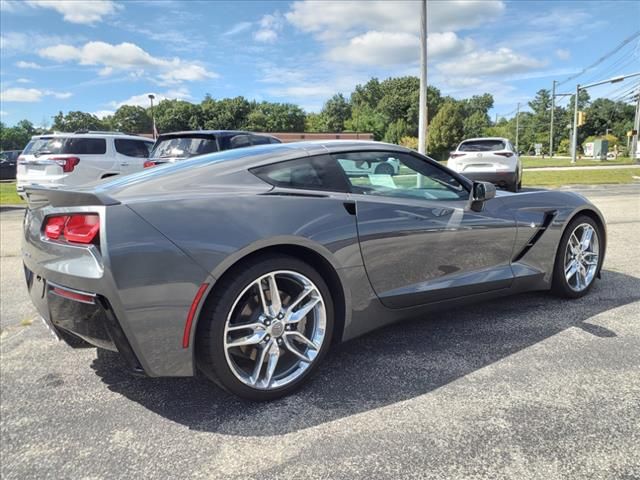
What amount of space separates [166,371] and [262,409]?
1.79 feet

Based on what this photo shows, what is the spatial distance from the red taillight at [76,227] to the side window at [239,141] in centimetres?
669

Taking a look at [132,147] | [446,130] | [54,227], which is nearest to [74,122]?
[446,130]

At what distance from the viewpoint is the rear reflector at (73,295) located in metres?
2.14

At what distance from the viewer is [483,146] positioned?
12.6 m

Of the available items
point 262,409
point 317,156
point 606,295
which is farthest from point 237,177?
point 606,295

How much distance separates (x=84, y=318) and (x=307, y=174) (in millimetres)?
1366

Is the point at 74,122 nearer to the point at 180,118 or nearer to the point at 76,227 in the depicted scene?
the point at 180,118

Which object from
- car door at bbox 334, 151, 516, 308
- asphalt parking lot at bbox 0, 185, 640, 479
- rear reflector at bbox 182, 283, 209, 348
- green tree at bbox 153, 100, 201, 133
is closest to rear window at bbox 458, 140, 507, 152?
asphalt parking lot at bbox 0, 185, 640, 479

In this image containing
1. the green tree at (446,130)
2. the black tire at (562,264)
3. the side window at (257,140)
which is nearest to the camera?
the black tire at (562,264)

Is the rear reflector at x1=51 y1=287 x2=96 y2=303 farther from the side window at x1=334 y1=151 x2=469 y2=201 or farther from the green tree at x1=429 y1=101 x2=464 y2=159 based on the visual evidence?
the green tree at x1=429 y1=101 x2=464 y2=159

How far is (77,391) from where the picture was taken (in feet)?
8.86

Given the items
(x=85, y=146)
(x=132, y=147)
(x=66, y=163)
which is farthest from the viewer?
(x=132, y=147)

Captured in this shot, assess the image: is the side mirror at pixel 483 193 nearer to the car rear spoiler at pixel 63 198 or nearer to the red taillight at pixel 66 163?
the car rear spoiler at pixel 63 198

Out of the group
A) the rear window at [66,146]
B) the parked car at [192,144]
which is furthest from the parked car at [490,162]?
the rear window at [66,146]
